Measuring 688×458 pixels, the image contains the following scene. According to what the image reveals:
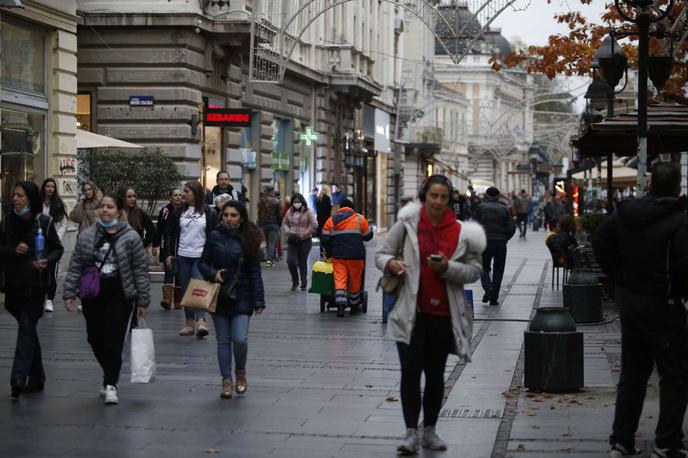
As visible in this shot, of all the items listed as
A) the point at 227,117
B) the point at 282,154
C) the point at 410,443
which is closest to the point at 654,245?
the point at 410,443

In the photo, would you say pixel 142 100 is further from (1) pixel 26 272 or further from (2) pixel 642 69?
(1) pixel 26 272

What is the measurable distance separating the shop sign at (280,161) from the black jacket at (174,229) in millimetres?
20532

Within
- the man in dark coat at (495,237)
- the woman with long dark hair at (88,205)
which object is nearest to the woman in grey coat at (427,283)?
the woman with long dark hair at (88,205)

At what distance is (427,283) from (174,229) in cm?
837

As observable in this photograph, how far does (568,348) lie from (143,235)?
27.8 ft

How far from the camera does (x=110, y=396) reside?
10.8 metres

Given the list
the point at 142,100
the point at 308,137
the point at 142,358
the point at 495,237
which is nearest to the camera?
the point at 142,358

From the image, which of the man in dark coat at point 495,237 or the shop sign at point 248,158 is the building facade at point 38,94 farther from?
the shop sign at point 248,158

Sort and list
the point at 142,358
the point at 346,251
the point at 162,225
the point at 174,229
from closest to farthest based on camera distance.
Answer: the point at 142,358 → the point at 174,229 → the point at 162,225 → the point at 346,251

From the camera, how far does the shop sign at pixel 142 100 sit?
30.0m

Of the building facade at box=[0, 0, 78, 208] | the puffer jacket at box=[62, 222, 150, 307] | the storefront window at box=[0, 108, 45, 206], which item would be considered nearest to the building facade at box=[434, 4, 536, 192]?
the building facade at box=[0, 0, 78, 208]

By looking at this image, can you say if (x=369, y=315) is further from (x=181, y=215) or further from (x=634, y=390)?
(x=634, y=390)

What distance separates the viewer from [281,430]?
973 centimetres

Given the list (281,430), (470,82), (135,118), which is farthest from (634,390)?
(470,82)
